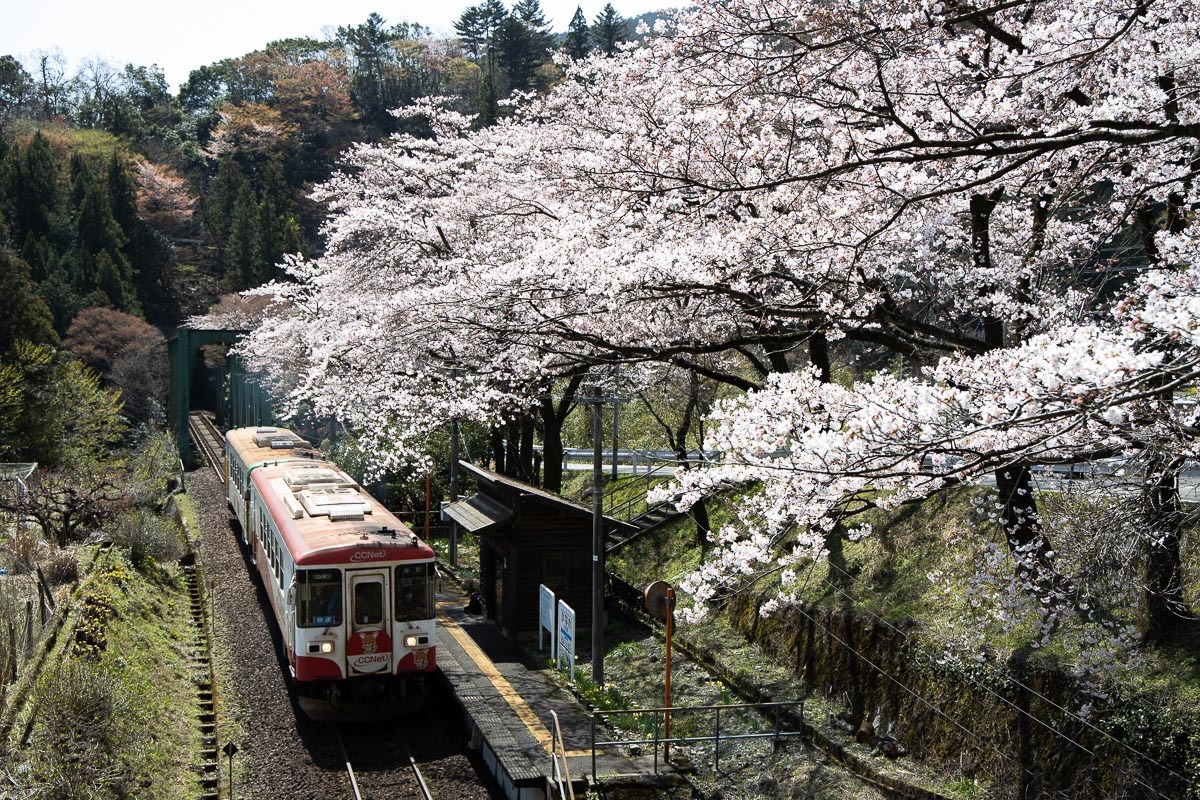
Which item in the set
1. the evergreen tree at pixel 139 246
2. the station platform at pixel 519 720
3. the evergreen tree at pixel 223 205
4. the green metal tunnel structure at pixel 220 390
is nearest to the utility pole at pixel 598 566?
the station platform at pixel 519 720

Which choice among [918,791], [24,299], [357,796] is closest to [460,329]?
[357,796]

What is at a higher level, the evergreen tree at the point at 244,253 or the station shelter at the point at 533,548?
the evergreen tree at the point at 244,253

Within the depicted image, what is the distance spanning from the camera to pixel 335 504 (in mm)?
11945

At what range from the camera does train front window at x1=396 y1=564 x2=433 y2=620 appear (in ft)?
35.7

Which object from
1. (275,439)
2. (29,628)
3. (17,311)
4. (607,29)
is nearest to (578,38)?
(607,29)

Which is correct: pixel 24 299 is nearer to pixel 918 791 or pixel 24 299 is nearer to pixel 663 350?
pixel 663 350

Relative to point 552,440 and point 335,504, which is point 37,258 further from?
point 335,504

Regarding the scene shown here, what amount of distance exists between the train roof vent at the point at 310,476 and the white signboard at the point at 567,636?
14.5 feet

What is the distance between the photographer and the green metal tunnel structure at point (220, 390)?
34812 millimetres

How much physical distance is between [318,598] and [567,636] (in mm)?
3075

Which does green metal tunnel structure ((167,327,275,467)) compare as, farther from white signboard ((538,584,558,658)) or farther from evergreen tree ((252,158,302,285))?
white signboard ((538,584,558,658))

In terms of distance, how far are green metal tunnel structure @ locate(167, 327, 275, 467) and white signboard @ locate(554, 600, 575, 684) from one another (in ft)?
78.0

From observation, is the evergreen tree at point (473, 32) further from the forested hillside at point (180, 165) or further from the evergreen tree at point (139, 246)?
the evergreen tree at point (139, 246)

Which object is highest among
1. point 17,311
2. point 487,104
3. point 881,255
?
point 487,104
